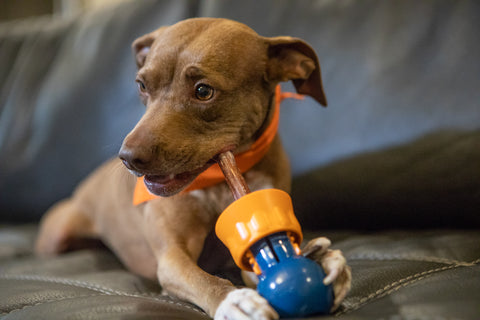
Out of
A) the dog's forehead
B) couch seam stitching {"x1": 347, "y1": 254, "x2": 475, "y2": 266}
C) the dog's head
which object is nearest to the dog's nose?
the dog's head

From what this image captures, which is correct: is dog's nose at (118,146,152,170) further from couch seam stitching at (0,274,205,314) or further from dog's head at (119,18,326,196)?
couch seam stitching at (0,274,205,314)

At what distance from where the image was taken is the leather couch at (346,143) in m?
1.17

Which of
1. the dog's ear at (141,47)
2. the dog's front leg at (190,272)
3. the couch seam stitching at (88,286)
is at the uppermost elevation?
the dog's ear at (141,47)

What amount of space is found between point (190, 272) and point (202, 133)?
0.36 meters

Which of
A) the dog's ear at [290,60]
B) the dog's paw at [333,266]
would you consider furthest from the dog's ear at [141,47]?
the dog's paw at [333,266]

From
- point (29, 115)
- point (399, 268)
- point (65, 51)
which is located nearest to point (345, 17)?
point (399, 268)

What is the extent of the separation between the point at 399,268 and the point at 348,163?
666 mm

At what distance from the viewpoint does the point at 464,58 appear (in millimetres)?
1552

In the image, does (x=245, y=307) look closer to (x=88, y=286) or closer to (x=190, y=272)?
(x=190, y=272)

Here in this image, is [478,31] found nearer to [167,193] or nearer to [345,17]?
[345,17]

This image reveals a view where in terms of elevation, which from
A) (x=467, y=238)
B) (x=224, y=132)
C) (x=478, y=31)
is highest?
(x=478, y=31)

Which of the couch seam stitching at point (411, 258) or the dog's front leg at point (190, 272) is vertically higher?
the dog's front leg at point (190, 272)

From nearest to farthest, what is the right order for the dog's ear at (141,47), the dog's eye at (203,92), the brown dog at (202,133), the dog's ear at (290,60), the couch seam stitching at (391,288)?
the couch seam stitching at (391,288), the brown dog at (202,133), the dog's eye at (203,92), the dog's ear at (290,60), the dog's ear at (141,47)

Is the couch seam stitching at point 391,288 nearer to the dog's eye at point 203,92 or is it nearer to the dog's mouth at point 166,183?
the dog's mouth at point 166,183
